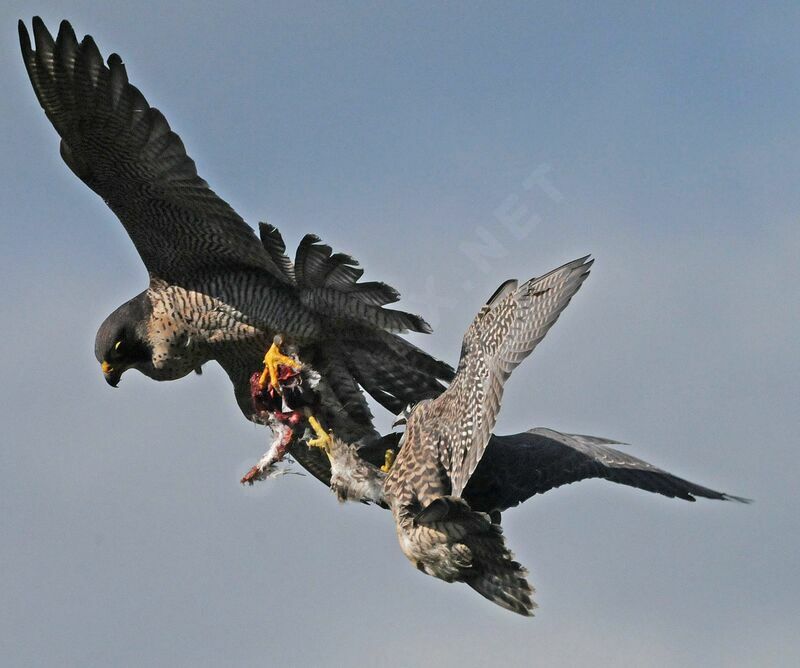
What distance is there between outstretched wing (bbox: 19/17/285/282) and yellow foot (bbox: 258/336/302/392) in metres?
0.55

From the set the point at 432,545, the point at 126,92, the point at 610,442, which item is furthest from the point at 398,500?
the point at 126,92

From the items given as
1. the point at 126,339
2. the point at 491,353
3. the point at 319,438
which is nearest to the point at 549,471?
the point at 319,438

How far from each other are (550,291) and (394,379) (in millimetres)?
2845

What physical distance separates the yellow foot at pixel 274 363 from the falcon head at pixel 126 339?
105 cm

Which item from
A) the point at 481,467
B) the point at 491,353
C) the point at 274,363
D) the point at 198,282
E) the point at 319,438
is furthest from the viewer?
the point at 198,282

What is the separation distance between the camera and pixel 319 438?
10.6 meters

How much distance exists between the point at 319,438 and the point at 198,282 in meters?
1.80

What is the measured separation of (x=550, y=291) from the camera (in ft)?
29.2

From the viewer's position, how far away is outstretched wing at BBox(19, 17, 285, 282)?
10633 mm

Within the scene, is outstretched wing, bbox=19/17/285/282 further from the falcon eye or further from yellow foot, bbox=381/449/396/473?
yellow foot, bbox=381/449/396/473

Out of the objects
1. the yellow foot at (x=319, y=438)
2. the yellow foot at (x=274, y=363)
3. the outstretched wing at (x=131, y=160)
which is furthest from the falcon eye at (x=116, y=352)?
the yellow foot at (x=319, y=438)

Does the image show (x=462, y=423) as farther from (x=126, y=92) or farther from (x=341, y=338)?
(x=126, y=92)

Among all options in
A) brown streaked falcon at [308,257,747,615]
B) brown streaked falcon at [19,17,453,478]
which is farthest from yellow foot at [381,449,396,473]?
brown streaked falcon at [19,17,453,478]

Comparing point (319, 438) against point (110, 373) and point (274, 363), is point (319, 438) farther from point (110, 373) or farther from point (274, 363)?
point (110, 373)
